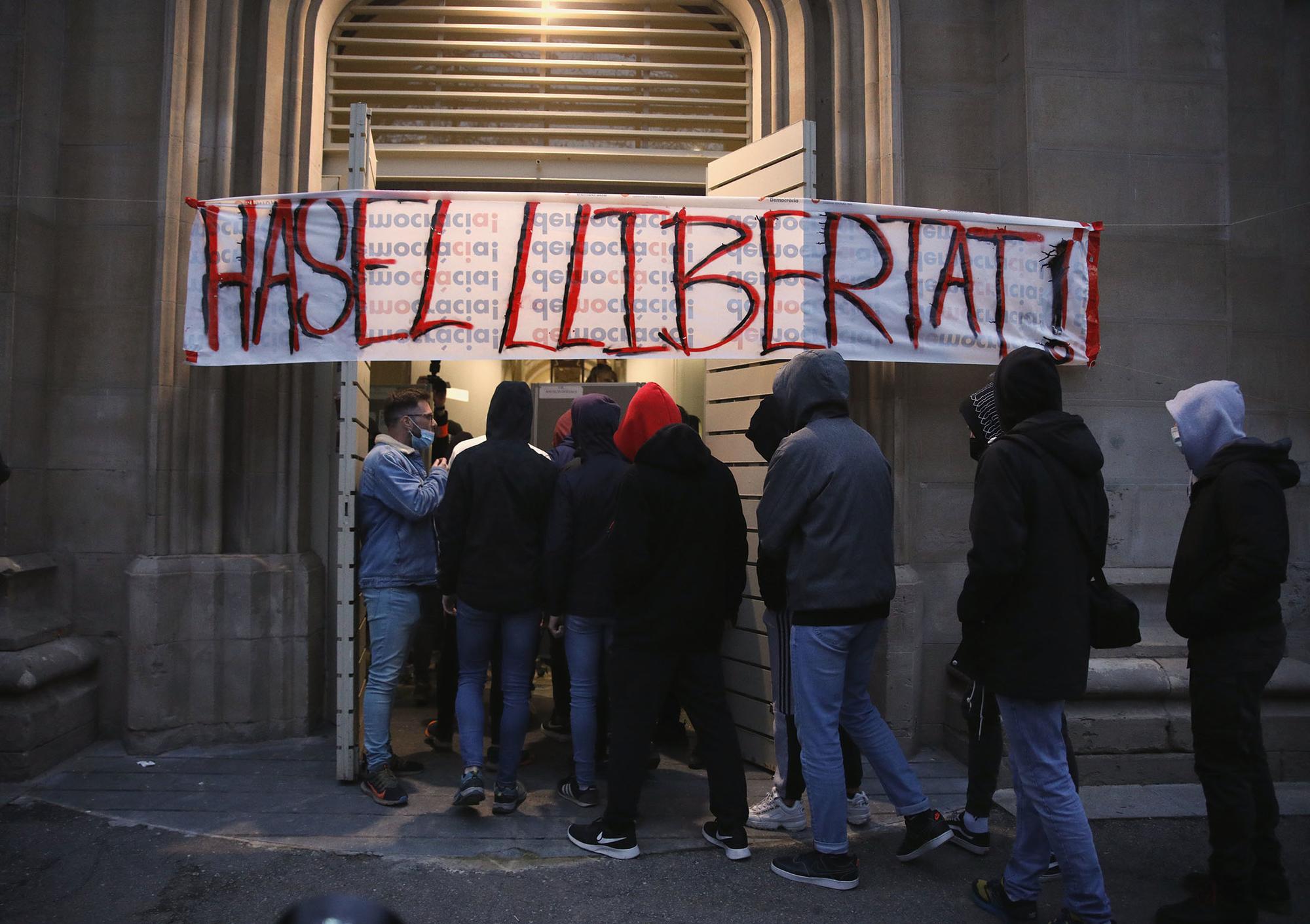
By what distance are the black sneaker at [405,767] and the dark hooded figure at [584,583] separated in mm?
1017

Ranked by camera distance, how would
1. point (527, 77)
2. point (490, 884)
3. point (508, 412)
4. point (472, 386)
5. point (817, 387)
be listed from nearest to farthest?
point (490, 884) < point (817, 387) < point (508, 412) < point (527, 77) < point (472, 386)

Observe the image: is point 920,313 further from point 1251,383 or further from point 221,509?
point 221,509

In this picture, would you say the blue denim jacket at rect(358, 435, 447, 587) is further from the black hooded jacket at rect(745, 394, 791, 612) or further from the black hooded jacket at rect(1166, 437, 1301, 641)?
the black hooded jacket at rect(1166, 437, 1301, 641)

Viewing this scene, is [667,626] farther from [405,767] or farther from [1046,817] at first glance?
[405,767]

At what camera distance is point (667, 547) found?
392 cm

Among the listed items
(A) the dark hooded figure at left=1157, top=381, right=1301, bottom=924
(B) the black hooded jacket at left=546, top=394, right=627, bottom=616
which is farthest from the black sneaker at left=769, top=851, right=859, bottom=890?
(B) the black hooded jacket at left=546, top=394, right=627, bottom=616

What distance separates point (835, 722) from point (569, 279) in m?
2.68

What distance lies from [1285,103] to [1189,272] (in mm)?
1646

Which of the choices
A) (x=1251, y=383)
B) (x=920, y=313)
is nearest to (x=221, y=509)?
(x=920, y=313)

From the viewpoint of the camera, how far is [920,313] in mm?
5141

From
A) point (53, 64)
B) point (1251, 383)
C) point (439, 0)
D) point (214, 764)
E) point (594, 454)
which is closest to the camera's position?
point (594, 454)

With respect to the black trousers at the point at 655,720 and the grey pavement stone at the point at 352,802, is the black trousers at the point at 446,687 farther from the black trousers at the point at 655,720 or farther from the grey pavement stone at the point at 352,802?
the black trousers at the point at 655,720

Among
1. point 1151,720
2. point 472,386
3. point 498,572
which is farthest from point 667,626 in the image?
point 472,386

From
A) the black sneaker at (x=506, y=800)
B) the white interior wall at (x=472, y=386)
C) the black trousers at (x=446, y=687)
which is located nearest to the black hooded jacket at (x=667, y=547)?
the black sneaker at (x=506, y=800)
